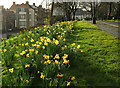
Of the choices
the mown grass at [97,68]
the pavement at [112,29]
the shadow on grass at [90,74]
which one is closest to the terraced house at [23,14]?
the pavement at [112,29]

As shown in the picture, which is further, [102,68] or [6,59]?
[6,59]

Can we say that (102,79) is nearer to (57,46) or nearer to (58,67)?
(58,67)

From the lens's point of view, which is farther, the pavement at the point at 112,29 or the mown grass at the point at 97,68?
the pavement at the point at 112,29

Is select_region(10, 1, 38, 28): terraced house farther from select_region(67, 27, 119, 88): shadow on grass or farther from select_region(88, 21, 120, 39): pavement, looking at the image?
select_region(67, 27, 119, 88): shadow on grass

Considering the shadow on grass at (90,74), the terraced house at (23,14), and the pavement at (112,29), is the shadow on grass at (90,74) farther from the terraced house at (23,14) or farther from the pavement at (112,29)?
the terraced house at (23,14)

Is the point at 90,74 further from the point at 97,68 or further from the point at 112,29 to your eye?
the point at 112,29

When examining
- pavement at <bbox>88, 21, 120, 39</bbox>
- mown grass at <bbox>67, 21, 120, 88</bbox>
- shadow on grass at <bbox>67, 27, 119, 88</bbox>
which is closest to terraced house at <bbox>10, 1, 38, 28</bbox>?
pavement at <bbox>88, 21, 120, 39</bbox>

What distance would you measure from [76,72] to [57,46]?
1.07 meters

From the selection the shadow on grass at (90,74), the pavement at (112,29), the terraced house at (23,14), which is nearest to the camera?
the shadow on grass at (90,74)

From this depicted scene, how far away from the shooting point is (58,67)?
109 inches

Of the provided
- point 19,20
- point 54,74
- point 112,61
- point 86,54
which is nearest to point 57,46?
point 86,54

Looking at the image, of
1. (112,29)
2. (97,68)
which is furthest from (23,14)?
(97,68)

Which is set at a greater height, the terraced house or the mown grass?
the terraced house

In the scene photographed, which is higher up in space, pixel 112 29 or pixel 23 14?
pixel 23 14
